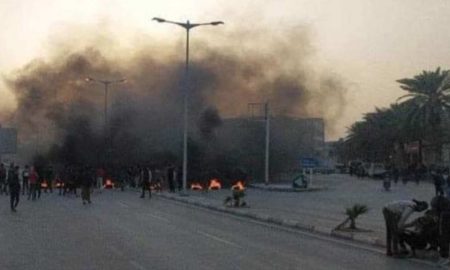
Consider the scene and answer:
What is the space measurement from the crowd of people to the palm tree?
95.0ft

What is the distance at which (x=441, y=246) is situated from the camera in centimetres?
1706

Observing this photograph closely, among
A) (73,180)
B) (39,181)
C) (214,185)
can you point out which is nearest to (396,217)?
(39,181)

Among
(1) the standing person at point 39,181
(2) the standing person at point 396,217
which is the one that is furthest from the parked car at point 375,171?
(2) the standing person at point 396,217

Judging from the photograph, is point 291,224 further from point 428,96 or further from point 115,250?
point 428,96

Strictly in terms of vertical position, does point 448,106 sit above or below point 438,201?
above

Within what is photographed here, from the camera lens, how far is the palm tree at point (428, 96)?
279 feet

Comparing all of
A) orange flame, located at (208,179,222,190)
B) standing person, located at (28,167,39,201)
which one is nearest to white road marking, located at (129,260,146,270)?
standing person, located at (28,167,39,201)

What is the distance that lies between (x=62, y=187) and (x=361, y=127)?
8486 centimetres

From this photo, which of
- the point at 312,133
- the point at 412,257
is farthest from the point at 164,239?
the point at 312,133

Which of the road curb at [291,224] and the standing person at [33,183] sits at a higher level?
the standing person at [33,183]

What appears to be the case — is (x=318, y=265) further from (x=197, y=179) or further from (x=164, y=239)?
(x=197, y=179)

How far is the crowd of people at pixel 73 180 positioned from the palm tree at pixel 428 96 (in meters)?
29.0

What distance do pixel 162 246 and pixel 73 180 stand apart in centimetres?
3212

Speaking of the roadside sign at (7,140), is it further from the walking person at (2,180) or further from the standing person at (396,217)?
the standing person at (396,217)
